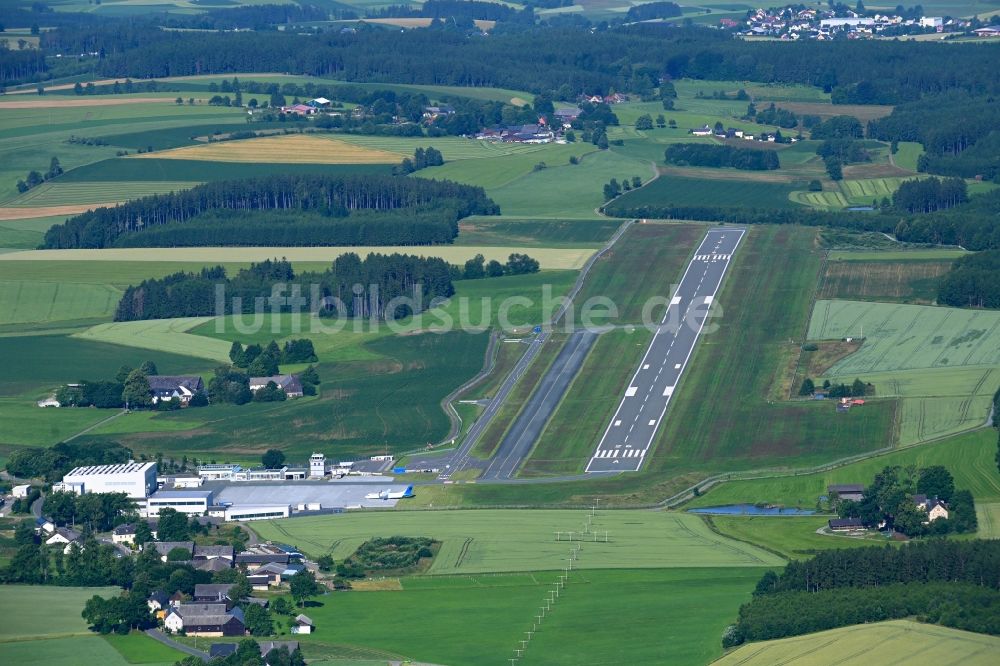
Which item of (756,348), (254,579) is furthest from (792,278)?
(254,579)

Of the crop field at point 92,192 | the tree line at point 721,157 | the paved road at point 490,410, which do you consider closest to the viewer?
the paved road at point 490,410

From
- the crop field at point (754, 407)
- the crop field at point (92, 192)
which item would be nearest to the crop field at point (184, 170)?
the crop field at point (92, 192)

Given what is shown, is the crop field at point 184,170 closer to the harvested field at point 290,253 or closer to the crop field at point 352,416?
the harvested field at point 290,253

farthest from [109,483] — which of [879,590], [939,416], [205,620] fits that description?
[939,416]

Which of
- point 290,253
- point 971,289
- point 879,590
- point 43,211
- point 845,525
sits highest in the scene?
point 879,590

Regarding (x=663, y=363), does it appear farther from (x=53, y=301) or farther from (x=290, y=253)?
(x=53, y=301)
